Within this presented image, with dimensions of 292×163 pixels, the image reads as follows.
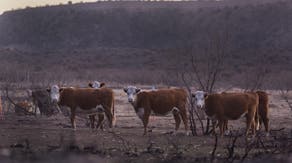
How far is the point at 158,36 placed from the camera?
10306 cm

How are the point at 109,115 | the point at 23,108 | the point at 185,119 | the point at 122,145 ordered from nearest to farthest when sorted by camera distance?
1. the point at 122,145
2. the point at 185,119
3. the point at 109,115
4. the point at 23,108

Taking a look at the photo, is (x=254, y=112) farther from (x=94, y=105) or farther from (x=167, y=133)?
(x=94, y=105)

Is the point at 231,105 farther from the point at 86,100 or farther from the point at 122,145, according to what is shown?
the point at 86,100

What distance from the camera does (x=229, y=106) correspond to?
2020 centimetres

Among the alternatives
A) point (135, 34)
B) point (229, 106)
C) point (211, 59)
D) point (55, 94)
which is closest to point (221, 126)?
point (229, 106)

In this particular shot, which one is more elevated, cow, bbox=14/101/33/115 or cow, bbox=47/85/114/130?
cow, bbox=47/85/114/130

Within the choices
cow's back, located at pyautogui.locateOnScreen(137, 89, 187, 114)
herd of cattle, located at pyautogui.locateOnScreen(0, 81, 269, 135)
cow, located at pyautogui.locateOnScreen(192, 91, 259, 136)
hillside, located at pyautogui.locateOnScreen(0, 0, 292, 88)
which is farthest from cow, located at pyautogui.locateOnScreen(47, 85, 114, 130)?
hillside, located at pyautogui.locateOnScreen(0, 0, 292, 88)

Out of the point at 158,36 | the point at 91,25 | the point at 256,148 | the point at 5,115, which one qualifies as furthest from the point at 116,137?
the point at 91,25

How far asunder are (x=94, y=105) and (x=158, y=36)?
265 feet

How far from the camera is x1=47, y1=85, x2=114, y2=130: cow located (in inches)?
886

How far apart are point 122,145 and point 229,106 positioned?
13.7 ft

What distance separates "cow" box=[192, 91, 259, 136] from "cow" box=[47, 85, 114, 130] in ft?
11.4

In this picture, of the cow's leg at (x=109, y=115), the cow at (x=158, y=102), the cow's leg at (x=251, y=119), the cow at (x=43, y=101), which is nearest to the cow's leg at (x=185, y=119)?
the cow at (x=158, y=102)

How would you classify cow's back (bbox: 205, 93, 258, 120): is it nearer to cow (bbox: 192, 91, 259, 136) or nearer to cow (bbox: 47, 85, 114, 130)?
cow (bbox: 192, 91, 259, 136)
